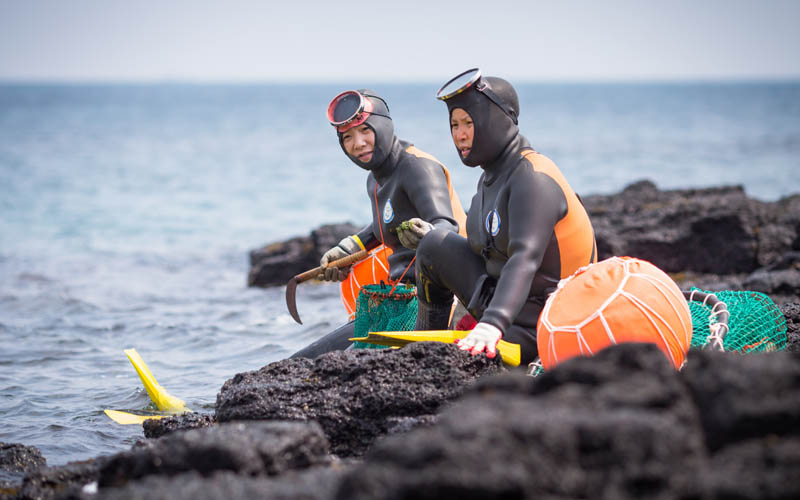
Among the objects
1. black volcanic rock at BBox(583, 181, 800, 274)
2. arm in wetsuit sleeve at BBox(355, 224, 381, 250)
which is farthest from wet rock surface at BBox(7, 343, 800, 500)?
black volcanic rock at BBox(583, 181, 800, 274)

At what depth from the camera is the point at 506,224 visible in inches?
168

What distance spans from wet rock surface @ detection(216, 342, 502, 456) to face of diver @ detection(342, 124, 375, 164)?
6.06ft

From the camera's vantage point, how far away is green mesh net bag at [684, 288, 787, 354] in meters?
4.37

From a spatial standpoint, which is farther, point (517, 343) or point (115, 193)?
point (115, 193)

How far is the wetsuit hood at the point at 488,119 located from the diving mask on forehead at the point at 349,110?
1.18m

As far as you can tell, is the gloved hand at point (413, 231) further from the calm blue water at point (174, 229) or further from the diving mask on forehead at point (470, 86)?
the calm blue water at point (174, 229)

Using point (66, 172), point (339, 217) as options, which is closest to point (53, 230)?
point (339, 217)

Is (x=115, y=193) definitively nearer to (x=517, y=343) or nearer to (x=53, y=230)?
(x=53, y=230)

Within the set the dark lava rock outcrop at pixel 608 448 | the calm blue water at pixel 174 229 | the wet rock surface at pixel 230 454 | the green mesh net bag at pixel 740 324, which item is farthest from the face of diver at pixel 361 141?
the dark lava rock outcrop at pixel 608 448

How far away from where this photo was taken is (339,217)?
20.7 m

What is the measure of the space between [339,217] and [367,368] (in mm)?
16856

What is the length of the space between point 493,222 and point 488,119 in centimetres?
54

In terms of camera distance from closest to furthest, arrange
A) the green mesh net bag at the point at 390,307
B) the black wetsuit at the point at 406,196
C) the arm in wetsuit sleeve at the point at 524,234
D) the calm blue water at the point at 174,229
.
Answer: the arm in wetsuit sleeve at the point at 524,234 < the green mesh net bag at the point at 390,307 < the black wetsuit at the point at 406,196 < the calm blue water at the point at 174,229

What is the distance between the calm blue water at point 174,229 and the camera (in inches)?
268
